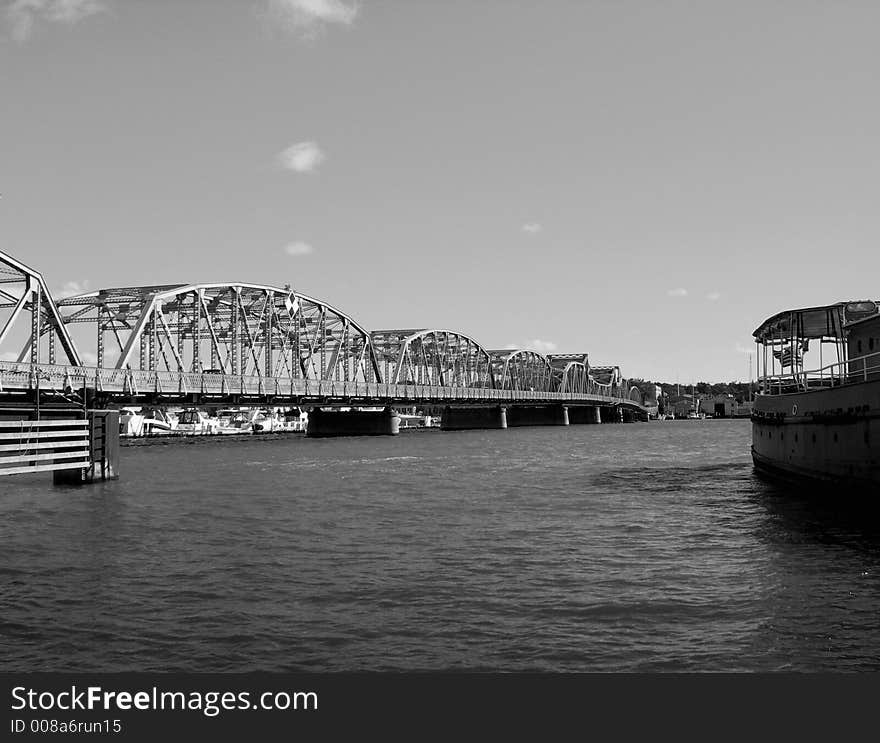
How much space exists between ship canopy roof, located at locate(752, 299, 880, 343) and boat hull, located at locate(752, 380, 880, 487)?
12.5 ft

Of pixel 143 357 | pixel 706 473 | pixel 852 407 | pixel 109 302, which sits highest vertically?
pixel 109 302

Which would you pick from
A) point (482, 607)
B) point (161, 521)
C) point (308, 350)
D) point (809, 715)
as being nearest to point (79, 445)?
point (161, 521)

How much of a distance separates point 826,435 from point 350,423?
12547cm

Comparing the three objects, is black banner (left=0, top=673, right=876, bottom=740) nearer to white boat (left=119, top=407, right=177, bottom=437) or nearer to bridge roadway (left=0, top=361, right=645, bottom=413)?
bridge roadway (left=0, top=361, right=645, bottom=413)

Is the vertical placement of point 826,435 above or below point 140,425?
below

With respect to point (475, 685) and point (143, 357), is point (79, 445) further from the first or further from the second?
point (143, 357)

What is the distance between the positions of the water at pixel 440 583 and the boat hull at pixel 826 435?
1770mm

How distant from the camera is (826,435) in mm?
36688

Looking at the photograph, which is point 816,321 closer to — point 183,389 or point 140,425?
point 183,389

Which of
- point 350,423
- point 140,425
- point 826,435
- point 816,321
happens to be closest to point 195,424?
point 140,425

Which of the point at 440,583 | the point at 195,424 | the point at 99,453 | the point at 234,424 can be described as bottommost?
the point at 440,583

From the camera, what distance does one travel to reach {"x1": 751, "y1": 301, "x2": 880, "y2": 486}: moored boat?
106 ft

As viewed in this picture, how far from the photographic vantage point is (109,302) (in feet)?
315

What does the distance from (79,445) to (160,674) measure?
3399cm
